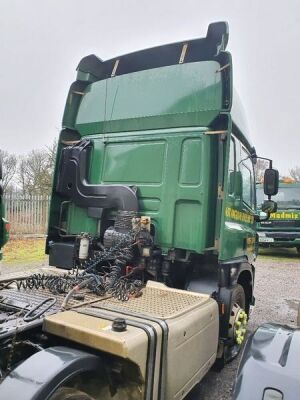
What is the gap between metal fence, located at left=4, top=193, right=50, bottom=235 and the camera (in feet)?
46.3

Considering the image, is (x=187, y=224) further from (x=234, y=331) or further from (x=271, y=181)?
(x=271, y=181)

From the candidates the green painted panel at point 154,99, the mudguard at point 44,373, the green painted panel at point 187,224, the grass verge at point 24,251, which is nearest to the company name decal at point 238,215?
the green painted panel at point 187,224

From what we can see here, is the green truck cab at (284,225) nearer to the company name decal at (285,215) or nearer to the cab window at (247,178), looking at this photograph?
the company name decal at (285,215)

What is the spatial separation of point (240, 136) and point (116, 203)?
5.30ft

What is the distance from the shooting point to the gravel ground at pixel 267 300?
138 inches

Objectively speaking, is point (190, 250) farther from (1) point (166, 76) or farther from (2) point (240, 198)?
Answer: (1) point (166, 76)

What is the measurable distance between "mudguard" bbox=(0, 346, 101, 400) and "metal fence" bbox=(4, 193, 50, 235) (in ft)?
41.7

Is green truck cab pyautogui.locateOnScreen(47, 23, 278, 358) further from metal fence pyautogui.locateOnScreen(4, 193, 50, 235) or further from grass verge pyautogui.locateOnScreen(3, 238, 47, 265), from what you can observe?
metal fence pyautogui.locateOnScreen(4, 193, 50, 235)

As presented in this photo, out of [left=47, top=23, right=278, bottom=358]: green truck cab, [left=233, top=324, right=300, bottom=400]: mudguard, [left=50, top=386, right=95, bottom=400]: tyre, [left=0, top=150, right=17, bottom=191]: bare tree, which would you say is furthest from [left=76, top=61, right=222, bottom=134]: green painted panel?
[left=0, top=150, right=17, bottom=191]: bare tree

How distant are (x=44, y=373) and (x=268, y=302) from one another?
19.7 ft

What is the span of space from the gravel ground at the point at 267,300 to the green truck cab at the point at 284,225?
64 cm

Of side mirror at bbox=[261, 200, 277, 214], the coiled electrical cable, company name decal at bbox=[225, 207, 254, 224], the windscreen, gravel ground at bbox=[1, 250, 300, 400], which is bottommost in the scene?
gravel ground at bbox=[1, 250, 300, 400]

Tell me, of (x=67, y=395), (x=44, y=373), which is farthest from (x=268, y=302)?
(x=44, y=373)

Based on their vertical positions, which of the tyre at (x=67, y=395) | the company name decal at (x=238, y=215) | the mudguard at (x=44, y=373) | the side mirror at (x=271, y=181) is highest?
the side mirror at (x=271, y=181)
